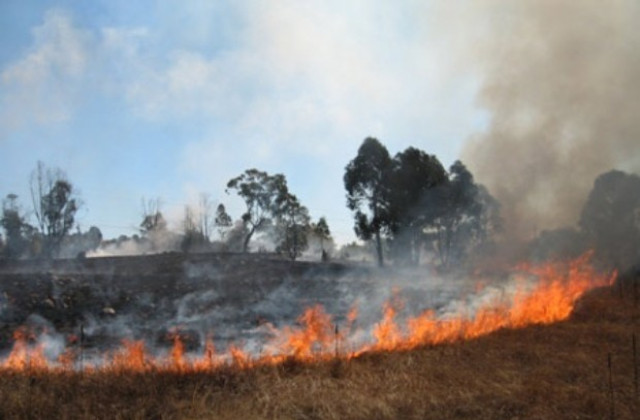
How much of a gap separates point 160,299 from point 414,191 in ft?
90.1

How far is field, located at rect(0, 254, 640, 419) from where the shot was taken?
10.2 metres

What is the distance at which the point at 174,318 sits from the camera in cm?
2173

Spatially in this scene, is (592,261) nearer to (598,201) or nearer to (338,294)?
(598,201)

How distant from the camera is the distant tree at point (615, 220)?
123 ft

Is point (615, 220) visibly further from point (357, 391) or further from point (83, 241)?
point (83, 241)

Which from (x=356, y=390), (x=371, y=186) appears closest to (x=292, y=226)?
(x=371, y=186)

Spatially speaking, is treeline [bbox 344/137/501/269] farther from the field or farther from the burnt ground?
the field

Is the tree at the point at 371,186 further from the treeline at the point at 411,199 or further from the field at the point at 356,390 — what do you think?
the field at the point at 356,390

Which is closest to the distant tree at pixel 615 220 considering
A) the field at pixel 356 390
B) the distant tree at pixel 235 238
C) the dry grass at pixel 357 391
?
the field at pixel 356 390

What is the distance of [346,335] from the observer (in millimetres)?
19141

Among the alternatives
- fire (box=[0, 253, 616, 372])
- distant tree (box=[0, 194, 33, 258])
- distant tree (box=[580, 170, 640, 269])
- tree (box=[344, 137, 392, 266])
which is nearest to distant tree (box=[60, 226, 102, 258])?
distant tree (box=[0, 194, 33, 258])

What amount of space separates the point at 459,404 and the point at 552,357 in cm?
602

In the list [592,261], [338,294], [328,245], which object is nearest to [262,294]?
[338,294]

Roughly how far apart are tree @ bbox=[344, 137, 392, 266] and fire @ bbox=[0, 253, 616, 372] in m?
17.3
